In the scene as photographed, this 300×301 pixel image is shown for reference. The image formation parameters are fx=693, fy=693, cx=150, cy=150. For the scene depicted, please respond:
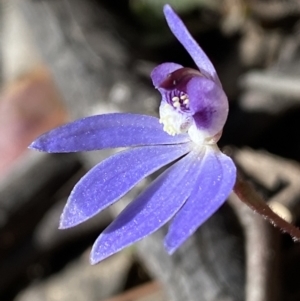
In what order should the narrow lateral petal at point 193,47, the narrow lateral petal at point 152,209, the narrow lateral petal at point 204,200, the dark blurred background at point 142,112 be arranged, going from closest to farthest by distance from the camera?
the narrow lateral petal at point 204,200 < the narrow lateral petal at point 152,209 < the narrow lateral petal at point 193,47 < the dark blurred background at point 142,112

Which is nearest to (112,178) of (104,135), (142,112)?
(104,135)

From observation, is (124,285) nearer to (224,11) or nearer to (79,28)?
(79,28)

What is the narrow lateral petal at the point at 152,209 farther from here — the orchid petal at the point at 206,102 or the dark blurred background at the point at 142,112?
the dark blurred background at the point at 142,112

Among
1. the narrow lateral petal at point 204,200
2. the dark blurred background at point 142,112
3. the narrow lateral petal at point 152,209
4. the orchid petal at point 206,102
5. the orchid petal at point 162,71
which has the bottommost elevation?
the dark blurred background at point 142,112

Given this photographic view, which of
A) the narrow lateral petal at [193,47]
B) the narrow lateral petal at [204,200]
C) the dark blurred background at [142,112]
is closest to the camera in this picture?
the narrow lateral petal at [204,200]

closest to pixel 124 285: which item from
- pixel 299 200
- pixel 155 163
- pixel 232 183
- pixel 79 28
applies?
pixel 299 200

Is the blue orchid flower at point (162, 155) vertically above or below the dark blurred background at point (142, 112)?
above

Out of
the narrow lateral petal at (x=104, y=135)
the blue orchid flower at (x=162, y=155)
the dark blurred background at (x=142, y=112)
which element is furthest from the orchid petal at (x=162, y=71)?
the dark blurred background at (x=142, y=112)
